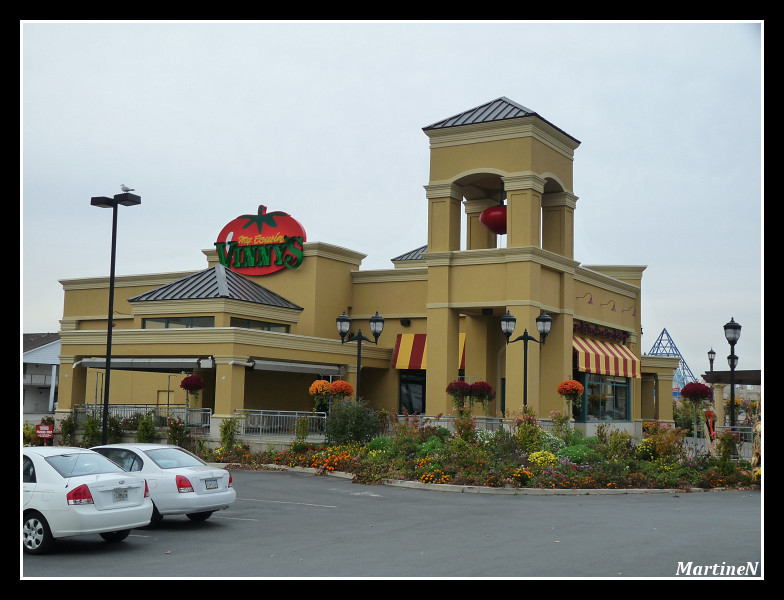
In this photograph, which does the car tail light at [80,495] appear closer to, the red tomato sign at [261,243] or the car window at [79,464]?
the car window at [79,464]

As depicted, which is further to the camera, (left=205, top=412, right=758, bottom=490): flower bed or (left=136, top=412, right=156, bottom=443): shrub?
(left=136, top=412, right=156, bottom=443): shrub

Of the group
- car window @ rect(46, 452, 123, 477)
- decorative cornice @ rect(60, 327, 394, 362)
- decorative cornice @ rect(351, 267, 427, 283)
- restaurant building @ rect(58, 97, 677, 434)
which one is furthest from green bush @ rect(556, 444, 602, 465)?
decorative cornice @ rect(351, 267, 427, 283)

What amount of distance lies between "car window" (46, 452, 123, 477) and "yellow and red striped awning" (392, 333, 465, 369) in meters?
26.0

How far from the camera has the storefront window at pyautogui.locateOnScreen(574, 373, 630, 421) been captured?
37.2 m

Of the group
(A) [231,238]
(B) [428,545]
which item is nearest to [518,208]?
(A) [231,238]

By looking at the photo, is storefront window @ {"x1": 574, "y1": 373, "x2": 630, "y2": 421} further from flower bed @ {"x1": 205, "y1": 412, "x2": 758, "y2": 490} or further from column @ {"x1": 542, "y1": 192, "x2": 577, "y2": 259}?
flower bed @ {"x1": 205, "y1": 412, "x2": 758, "y2": 490}

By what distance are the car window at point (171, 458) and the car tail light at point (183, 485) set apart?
1.50ft

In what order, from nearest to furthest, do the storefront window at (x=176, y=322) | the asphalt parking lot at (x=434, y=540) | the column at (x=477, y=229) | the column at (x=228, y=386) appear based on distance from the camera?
the asphalt parking lot at (x=434, y=540) → the column at (x=228, y=386) → the storefront window at (x=176, y=322) → the column at (x=477, y=229)

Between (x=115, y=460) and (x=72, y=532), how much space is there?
387 centimetres

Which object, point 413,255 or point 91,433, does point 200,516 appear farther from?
point 413,255

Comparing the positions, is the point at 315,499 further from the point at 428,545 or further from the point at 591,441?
the point at 591,441

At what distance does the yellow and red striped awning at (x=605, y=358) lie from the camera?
36.5m

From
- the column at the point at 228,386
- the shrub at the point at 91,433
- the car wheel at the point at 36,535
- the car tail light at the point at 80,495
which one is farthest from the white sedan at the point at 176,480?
the shrub at the point at 91,433

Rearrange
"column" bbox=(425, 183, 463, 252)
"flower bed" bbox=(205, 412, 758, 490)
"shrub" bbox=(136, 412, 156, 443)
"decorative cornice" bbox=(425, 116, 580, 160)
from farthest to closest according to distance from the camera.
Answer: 1. "column" bbox=(425, 183, 463, 252)
2. "decorative cornice" bbox=(425, 116, 580, 160)
3. "shrub" bbox=(136, 412, 156, 443)
4. "flower bed" bbox=(205, 412, 758, 490)
